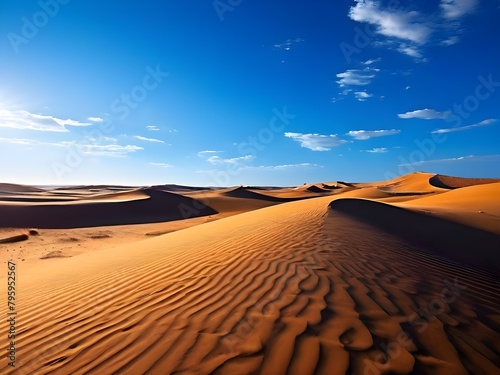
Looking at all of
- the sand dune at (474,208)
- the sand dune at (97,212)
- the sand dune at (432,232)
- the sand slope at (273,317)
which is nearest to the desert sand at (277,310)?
the sand slope at (273,317)

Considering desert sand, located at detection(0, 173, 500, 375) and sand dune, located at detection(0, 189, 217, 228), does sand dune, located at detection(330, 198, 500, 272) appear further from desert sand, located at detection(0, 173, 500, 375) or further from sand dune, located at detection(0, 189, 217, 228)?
sand dune, located at detection(0, 189, 217, 228)

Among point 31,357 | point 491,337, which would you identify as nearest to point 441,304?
point 491,337

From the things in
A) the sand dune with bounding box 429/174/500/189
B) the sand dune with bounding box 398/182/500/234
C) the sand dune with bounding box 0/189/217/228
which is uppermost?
the sand dune with bounding box 429/174/500/189

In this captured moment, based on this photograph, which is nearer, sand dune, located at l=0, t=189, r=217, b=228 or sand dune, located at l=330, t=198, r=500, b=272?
sand dune, located at l=330, t=198, r=500, b=272

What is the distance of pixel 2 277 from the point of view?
7727mm

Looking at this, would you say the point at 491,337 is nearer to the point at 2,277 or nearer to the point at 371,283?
the point at 371,283

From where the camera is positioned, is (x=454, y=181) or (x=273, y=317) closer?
(x=273, y=317)

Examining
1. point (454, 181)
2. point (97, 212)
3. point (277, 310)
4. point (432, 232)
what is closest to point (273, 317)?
point (277, 310)

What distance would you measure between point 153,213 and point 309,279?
2414 centimetres

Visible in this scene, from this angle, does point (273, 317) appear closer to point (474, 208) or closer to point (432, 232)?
point (432, 232)

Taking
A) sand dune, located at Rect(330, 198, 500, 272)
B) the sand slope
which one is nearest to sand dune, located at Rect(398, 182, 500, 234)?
sand dune, located at Rect(330, 198, 500, 272)

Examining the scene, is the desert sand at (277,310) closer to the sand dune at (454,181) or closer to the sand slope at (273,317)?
the sand slope at (273,317)

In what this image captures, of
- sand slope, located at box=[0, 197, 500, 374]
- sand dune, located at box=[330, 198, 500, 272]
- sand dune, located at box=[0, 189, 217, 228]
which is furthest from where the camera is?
sand dune, located at box=[0, 189, 217, 228]

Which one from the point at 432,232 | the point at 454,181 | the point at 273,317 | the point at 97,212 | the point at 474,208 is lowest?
the point at 97,212
